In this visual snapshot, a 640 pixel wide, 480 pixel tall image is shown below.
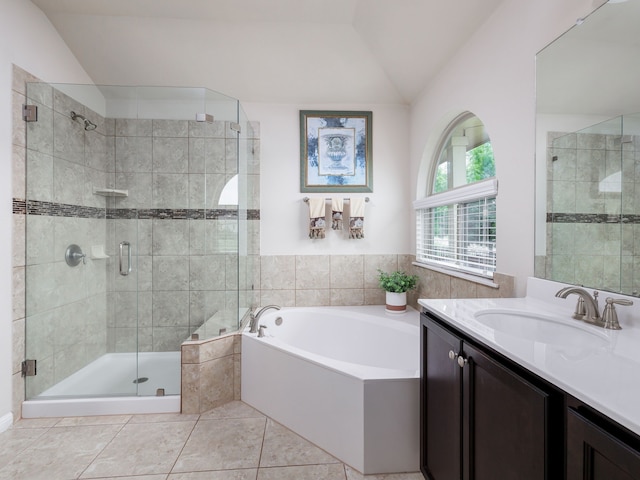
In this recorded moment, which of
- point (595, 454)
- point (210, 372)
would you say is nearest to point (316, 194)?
point (210, 372)

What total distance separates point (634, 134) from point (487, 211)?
976 mm

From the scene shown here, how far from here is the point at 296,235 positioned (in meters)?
2.98

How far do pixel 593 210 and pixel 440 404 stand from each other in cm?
95

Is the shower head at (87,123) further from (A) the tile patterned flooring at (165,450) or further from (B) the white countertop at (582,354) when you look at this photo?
(B) the white countertop at (582,354)

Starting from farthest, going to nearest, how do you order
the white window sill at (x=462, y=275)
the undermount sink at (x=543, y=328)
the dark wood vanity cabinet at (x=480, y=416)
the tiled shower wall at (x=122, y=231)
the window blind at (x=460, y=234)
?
the tiled shower wall at (x=122, y=231)
the window blind at (x=460, y=234)
the white window sill at (x=462, y=275)
the undermount sink at (x=543, y=328)
the dark wood vanity cabinet at (x=480, y=416)

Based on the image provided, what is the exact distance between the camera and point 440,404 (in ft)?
4.21

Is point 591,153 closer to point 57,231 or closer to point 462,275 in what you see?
point 462,275

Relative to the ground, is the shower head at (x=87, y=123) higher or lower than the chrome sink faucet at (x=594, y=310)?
higher

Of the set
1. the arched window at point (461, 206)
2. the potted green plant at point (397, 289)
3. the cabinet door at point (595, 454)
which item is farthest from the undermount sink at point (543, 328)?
the potted green plant at point (397, 289)

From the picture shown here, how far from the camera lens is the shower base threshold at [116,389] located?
6.66 feet

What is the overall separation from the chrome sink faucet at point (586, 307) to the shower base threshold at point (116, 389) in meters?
2.22

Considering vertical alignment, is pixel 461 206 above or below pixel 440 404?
above

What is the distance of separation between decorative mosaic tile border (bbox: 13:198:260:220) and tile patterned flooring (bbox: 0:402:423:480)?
51.8 inches

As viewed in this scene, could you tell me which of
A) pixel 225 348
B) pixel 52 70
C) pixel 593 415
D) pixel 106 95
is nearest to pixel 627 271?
pixel 593 415
